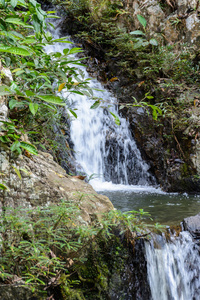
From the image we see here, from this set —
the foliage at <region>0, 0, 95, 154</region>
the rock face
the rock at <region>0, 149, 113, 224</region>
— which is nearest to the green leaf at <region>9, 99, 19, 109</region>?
the foliage at <region>0, 0, 95, 154</region>

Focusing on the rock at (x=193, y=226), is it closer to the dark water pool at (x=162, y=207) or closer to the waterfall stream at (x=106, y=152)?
the dark water pool at (x=162, y=207)

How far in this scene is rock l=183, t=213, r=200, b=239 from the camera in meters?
2.87

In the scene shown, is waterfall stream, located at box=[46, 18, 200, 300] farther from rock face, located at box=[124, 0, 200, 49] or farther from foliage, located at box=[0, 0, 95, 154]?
foliage, located at box=[0, 0, 95, 154]

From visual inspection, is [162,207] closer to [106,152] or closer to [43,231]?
[43,231]

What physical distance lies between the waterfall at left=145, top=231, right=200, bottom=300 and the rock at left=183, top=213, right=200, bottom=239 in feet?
0.23

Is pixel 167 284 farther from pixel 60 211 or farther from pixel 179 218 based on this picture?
pixel 60 211

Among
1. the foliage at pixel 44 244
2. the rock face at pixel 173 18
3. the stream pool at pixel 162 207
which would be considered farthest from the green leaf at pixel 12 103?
the rock face at pixel 173 18

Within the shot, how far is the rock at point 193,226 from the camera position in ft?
9.42

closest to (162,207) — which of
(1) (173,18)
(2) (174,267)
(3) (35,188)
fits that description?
(2) (174,267)

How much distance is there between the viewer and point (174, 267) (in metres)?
2.57

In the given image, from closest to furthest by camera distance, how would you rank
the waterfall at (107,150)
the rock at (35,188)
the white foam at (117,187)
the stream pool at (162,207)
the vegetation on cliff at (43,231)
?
the vegetation on cliff at (43,231), the rock at (35,188), the stream pool at (162,207), the white foam at (117,187), the waterfall at (107,150)

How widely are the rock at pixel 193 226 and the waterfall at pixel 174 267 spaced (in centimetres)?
7

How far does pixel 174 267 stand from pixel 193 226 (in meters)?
0.63

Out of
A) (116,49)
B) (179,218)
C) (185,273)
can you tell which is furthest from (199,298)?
(116,49)
